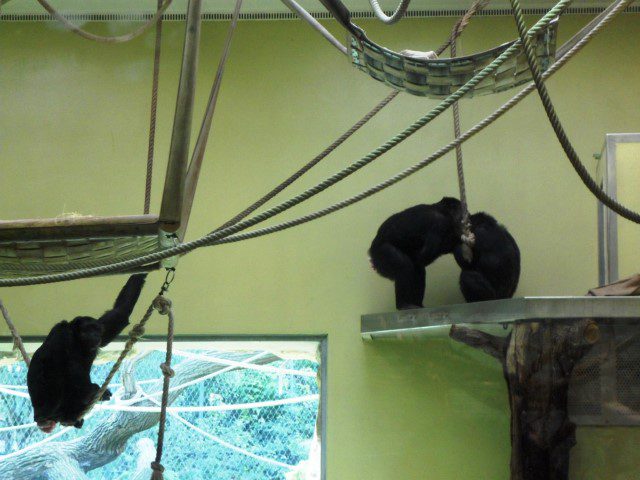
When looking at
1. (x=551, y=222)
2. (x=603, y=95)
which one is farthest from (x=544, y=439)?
(x=603, y=95)

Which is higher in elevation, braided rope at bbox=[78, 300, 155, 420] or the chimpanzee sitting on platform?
the chimpanzee sitting on platform

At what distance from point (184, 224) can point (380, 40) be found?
2.44 m

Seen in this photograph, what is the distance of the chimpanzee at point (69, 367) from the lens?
269 cm

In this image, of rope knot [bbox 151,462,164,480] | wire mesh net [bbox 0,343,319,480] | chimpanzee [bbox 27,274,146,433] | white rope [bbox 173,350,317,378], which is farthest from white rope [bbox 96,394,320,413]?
rope knot [bbox 151,462,164,480]

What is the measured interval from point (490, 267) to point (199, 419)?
5.70ft

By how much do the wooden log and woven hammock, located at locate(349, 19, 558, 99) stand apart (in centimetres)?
78

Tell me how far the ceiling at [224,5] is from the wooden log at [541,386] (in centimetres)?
182

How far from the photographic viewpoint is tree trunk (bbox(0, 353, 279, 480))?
4.03 metres

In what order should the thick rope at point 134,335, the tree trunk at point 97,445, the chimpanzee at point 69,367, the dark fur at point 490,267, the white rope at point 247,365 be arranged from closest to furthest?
the thick rope at point 134,335 < the chimpanzee at point 69,367 < the dark fur at point 490,267 < the white rope at point 247,365 < the tree trunk at point 97,445

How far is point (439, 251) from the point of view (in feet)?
11.0

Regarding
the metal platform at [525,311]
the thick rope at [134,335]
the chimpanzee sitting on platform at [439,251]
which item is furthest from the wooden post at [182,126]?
the chimpanzee sitting on platform at [439,251]

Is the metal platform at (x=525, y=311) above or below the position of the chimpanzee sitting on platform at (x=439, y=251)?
below

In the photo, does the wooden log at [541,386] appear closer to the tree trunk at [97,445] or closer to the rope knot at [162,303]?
the rope knot at [162,303]

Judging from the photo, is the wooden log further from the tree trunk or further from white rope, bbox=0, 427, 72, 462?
white rope, bbox=0, 427, 72, 462
